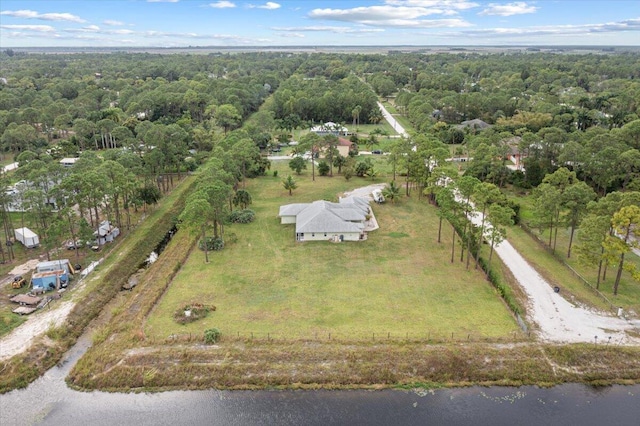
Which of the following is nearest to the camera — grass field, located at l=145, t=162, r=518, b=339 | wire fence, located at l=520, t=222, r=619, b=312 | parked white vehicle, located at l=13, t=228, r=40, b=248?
grass field, located at l=145, t=162, r=518, b=339

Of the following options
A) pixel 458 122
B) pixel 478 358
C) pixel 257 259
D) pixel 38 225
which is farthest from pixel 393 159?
pixel 458 122

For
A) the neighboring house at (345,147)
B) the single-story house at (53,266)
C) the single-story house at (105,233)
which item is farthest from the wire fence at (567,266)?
the single-story house at (105,233)

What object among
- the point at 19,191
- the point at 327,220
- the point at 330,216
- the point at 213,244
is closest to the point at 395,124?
the point at 330,216

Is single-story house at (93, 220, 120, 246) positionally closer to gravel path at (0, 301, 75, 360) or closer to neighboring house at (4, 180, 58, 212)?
neighboring house at (4, 180, 58, 212)

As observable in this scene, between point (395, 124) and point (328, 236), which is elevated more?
point (395, 124)

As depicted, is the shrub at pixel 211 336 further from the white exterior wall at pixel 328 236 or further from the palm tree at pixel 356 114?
the palm tree at pixel 356 114

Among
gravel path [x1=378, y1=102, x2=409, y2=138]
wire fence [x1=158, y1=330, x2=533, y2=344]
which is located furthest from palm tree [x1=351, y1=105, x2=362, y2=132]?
wire fence [x1=158, y1=330, x2=533, y2=344]

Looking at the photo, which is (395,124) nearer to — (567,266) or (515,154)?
(515,154)
